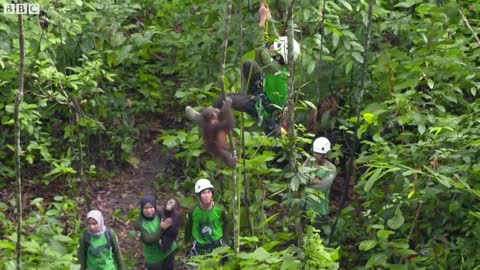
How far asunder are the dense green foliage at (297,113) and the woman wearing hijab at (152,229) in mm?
604

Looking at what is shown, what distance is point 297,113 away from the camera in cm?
761

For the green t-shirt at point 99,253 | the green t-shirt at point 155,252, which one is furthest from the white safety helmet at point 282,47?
the green t-shirt at point 99,253

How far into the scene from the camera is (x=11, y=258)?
579 centimetres

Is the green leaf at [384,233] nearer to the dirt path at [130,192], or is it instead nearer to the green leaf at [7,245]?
the dirt path at [130,192]

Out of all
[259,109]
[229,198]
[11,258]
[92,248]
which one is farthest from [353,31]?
[11,258]

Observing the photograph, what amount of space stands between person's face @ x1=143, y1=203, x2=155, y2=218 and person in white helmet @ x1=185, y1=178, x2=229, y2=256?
299 millimetres

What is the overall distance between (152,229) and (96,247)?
0.47 metres

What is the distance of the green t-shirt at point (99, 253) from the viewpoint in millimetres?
6184

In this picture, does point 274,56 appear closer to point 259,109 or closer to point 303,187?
point 259,109

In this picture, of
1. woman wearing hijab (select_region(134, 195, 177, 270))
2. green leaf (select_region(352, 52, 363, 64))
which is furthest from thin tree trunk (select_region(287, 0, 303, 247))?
green leaf (select_region(352, 52, 363, 64))

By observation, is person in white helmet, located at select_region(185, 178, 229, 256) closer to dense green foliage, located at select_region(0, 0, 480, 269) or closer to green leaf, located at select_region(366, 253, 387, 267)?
dense green foliage, located at select_region(0, 0, 480, 269)

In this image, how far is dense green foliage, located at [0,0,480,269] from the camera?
619 cm

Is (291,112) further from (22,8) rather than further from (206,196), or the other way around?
(22,8)

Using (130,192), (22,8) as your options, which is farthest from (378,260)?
(22,8)
